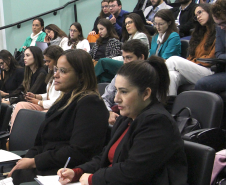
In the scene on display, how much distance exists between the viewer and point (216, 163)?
151 cm

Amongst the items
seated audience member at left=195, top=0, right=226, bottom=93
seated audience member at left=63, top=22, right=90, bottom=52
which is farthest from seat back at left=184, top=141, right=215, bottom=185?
seated audience member at left=63, top=22, right=90, bottom=52

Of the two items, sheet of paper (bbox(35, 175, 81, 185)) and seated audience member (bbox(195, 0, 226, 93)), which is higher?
seated audience member (bbox(195, 0, 226, 93))

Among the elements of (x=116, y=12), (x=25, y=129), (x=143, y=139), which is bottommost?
(x=25, y=129)

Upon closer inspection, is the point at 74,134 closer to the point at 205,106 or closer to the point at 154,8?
the point at 205,106

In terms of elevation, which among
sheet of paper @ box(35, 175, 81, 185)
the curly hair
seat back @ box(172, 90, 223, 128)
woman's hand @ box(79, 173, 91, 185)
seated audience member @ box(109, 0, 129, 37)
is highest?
seated audience member @ box(109, 0, 129, 37)

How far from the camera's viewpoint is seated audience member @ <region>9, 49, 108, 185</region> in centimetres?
157

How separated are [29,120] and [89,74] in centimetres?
68

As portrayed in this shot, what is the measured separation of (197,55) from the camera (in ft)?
10.4

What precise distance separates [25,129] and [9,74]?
2.46 m

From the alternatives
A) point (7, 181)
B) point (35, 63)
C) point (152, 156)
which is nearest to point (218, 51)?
point (152, 156)

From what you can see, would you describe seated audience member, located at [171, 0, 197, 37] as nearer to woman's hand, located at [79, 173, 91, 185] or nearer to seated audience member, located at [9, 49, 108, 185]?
seated audience member, located at [9, 49, 108, 185]

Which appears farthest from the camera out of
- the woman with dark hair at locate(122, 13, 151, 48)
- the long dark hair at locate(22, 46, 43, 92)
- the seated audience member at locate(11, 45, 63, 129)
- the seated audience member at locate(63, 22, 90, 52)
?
the seated audience member at locate(63, 22, 90, 52)

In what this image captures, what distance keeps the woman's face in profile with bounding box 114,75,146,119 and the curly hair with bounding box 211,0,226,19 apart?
4.54ft

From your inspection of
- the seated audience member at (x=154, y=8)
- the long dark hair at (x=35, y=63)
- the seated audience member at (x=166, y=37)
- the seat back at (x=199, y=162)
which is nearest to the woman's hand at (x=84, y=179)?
the seat back at (x=199, y=162)
